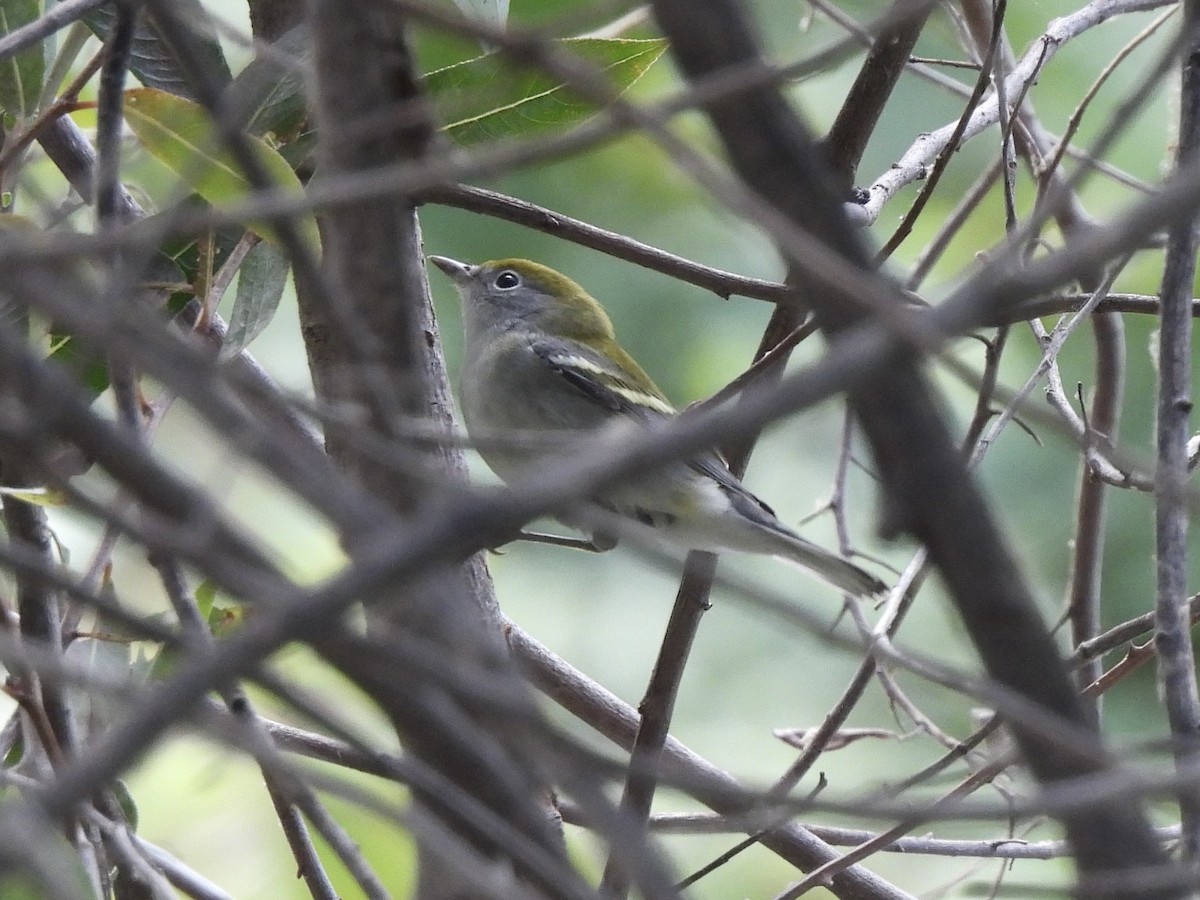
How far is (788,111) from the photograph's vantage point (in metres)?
0.84

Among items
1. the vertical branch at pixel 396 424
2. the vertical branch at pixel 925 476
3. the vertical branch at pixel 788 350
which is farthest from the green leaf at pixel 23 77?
the vertical branch at pixel 925 476

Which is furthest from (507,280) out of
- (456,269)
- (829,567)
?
(829,567)

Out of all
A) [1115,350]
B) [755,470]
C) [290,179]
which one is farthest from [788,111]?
[755,470]

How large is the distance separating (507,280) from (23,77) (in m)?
2.02

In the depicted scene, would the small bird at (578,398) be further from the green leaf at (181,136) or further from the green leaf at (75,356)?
the green leaf at (181,136)

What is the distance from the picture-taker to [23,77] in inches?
64.1

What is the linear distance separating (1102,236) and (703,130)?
11.0 feet

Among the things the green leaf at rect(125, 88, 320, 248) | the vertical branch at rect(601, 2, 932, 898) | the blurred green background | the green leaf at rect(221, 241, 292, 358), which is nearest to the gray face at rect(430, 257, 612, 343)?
the blurred green background

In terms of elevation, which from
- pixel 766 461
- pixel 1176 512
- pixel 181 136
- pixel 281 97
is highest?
pixel 766 461

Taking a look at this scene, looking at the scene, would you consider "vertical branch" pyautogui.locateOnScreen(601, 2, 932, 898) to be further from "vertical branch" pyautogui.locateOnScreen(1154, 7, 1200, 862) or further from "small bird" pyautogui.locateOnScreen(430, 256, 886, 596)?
"small bird" pyautogui.locateOnScreen(430, 256, 886, 596)

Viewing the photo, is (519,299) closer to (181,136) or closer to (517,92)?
(517,92)

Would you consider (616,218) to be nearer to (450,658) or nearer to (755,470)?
(755,470)

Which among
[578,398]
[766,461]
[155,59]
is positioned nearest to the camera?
[155,59]

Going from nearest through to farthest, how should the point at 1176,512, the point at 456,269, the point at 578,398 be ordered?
the point at 1176,512
the point at 578,398
the point at 456,269
